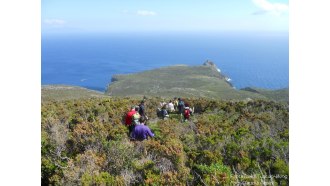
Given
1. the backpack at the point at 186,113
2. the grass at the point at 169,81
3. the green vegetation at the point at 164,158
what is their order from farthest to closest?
the grass at the point at 169,81, the backpack at the point at 186,113, the green vegetation at the point at 164,158

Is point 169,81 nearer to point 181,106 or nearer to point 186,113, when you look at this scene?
point 181,106

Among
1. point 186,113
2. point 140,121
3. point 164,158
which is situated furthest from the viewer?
point 186,113

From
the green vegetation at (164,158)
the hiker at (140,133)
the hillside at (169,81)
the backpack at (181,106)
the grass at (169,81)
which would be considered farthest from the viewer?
the grass at (169,81)

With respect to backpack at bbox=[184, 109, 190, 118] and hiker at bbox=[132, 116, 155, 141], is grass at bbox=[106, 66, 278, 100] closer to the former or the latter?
backpack at bbox=[184, 109, 190, 118]

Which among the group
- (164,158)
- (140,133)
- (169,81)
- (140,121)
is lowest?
(164,158)

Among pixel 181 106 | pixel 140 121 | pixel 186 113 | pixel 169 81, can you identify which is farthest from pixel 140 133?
pixel 169 81

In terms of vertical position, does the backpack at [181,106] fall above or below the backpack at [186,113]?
above

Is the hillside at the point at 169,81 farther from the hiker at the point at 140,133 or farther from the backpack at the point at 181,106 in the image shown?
the hiker at the point at 140,133

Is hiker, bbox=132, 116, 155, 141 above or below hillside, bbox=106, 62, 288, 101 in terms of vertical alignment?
below

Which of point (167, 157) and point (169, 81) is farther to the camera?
point (169, 81)

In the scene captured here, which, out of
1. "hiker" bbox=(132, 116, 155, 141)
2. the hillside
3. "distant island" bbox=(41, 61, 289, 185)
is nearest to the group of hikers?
"hiker" bbox=(132, 116, 155, 141)

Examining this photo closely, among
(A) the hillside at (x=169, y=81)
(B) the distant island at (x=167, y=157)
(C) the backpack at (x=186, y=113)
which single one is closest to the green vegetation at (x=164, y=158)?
(B) the distant island at (x=167, y=157)

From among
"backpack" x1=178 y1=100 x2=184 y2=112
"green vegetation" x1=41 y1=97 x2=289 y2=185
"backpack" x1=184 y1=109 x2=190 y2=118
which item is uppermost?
"backpack" x1=178 y1=100 x2=184 y2=112

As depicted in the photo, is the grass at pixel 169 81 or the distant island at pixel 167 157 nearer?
the distant island at pixel 167 157
